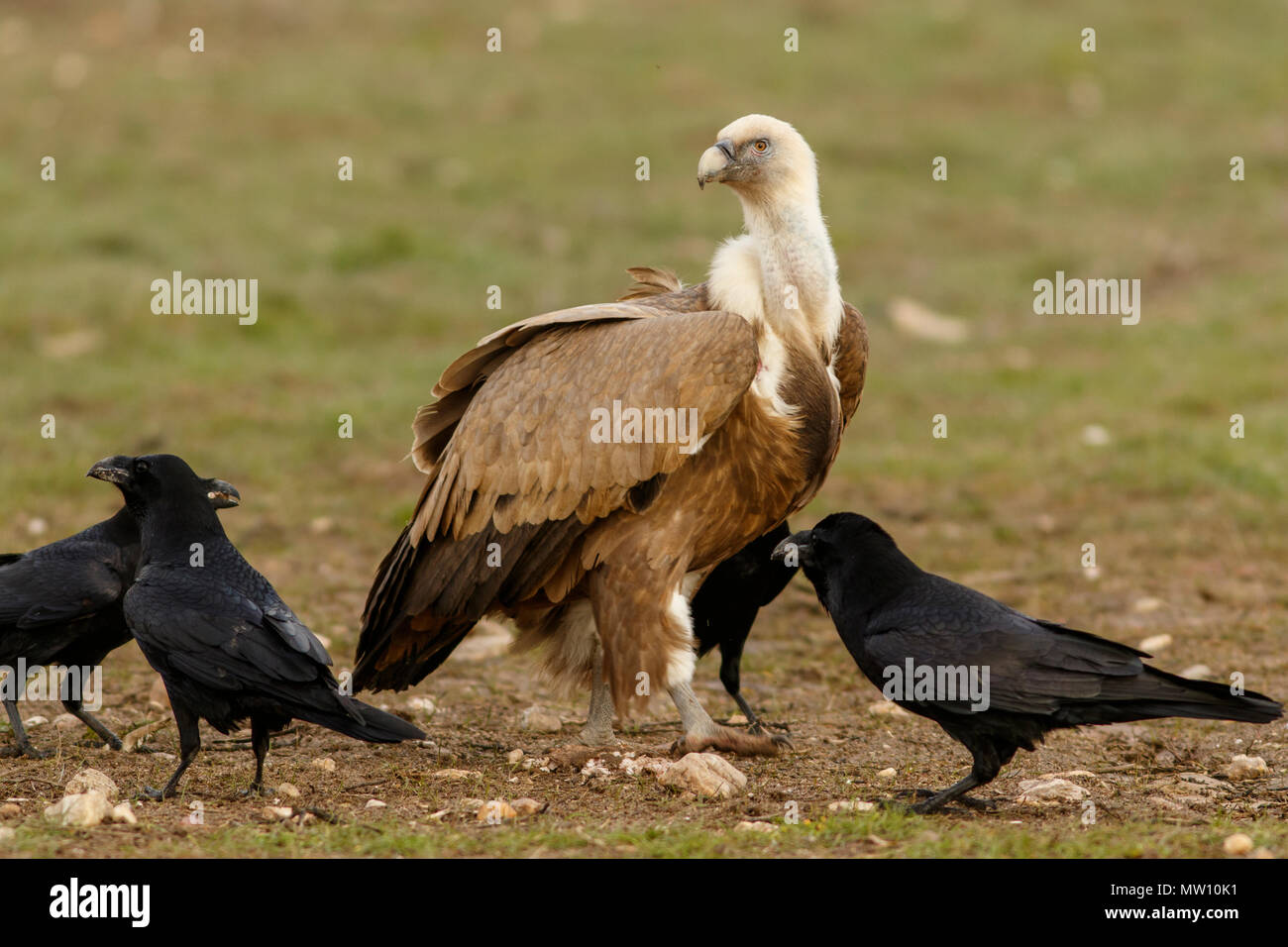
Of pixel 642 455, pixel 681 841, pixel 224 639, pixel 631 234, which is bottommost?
pixel 681 841

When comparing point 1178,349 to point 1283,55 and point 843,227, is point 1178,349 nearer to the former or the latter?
point 843,227

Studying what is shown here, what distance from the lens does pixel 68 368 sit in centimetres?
1097

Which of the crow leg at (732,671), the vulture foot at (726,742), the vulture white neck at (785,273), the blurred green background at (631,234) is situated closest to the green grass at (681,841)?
the vulture foot at (726,742)

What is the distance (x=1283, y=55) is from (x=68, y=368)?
14.4m

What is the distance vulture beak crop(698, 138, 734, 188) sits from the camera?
5.64m

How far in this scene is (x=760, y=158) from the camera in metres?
5.71

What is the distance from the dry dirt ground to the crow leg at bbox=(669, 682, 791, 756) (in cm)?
6

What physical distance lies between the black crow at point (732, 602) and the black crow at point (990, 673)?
0.91 m

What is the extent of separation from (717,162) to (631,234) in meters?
8.34

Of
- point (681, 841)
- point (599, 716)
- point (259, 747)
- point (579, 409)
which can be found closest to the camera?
point (681, 841)

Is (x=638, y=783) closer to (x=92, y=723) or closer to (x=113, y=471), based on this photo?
(x=92, y=723)

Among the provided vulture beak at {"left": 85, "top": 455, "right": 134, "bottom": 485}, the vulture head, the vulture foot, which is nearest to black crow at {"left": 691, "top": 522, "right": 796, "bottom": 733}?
the vulture foot

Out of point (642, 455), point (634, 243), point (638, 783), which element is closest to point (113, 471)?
point (642, 455)

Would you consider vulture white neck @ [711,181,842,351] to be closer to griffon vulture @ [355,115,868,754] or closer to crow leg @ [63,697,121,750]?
griffon vulture @ [355,115,868,754]
